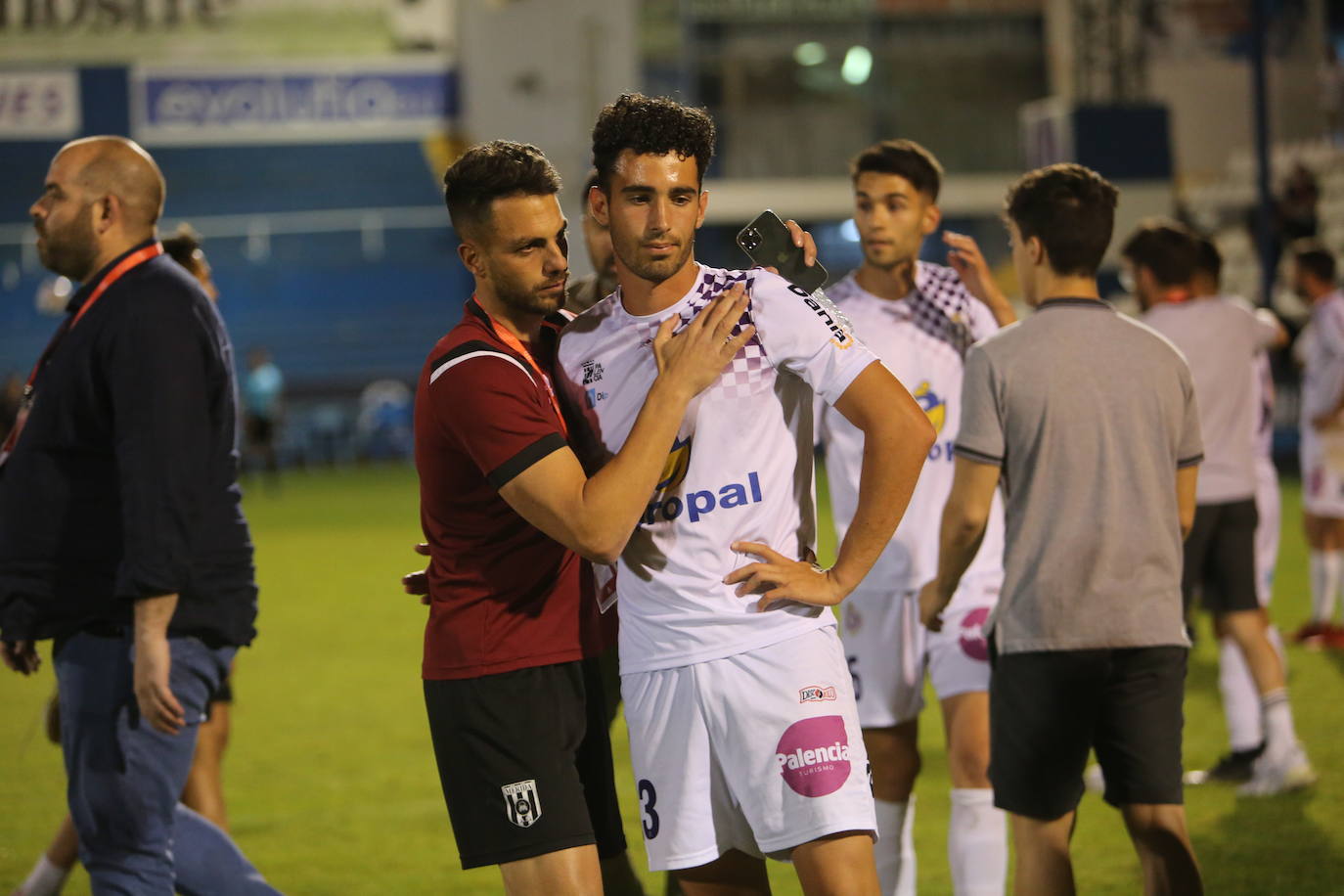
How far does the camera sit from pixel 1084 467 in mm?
3771

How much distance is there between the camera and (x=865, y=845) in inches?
121

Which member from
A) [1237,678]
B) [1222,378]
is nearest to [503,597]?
[1222,378]

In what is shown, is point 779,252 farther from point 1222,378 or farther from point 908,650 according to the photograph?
point 1222,378

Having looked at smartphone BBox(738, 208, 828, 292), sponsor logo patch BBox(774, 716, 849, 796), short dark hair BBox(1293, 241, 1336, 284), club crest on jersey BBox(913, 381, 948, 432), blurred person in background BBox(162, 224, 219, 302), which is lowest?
sponsor logo patch BBox(774, 716, 849, 796)

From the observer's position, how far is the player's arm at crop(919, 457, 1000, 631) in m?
3.81

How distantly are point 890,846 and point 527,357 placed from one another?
6.70 ft

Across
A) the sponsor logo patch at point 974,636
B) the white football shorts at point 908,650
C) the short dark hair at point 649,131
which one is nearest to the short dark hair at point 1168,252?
the white football shorts at point 908,650

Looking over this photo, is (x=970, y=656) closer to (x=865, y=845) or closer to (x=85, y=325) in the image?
(x=865, y=845)

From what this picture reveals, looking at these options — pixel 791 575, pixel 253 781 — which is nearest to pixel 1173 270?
pixel 791 575

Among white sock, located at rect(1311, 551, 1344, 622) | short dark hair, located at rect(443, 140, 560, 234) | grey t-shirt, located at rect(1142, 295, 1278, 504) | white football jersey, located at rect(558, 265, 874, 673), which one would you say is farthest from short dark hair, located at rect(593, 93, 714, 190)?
white sock, located at rect(1311, 551, 1344, 622)

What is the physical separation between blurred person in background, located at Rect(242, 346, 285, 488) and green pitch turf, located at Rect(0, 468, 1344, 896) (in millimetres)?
13139

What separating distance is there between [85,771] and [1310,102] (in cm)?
2951

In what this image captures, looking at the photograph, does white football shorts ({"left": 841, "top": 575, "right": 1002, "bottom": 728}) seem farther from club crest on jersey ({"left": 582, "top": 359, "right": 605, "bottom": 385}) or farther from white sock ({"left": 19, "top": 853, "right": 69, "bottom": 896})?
white sock ({"left": 19, "top": 853, "right": 69, "bottom": 896})

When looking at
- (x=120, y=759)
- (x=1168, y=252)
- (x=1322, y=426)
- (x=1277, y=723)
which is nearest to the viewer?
(x=120, y=759)
